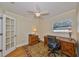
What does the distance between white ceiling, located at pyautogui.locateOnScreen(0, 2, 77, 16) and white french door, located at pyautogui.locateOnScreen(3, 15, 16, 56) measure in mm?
183

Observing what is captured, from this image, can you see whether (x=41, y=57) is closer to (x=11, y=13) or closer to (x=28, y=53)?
(x=28, y=53)

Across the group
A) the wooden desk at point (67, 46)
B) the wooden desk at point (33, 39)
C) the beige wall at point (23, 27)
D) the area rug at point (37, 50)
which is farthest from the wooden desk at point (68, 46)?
the beige wall at point (23, 27)

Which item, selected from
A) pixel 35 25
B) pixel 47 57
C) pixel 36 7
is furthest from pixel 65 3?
pixel 47 57

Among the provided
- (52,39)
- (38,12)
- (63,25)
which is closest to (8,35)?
(38,12)

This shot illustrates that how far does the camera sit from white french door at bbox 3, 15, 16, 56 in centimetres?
204

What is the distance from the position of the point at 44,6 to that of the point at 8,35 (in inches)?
29.9

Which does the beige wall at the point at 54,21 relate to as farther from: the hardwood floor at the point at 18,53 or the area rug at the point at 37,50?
the hardwood floor at the point at 18,53

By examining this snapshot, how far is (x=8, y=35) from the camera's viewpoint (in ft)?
6.79

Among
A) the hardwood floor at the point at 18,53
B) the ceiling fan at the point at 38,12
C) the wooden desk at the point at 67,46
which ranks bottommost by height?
the hardwood floor at the point at 18,53

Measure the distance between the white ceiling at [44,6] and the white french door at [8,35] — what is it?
0.60ft

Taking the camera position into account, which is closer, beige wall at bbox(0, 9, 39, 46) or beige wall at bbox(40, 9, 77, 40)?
beige wall at bbox(40, 9, 77, 40)

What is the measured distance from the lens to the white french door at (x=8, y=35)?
2.04 metres

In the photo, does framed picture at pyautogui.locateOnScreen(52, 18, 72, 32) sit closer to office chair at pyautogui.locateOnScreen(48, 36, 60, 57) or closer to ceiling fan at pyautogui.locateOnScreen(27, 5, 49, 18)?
office chair at pyautogui.locateOnScreen(48, 36, 60, 57)

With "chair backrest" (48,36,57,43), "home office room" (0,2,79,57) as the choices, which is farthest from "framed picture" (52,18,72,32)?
"chair backrest" (48,36,57,43)
